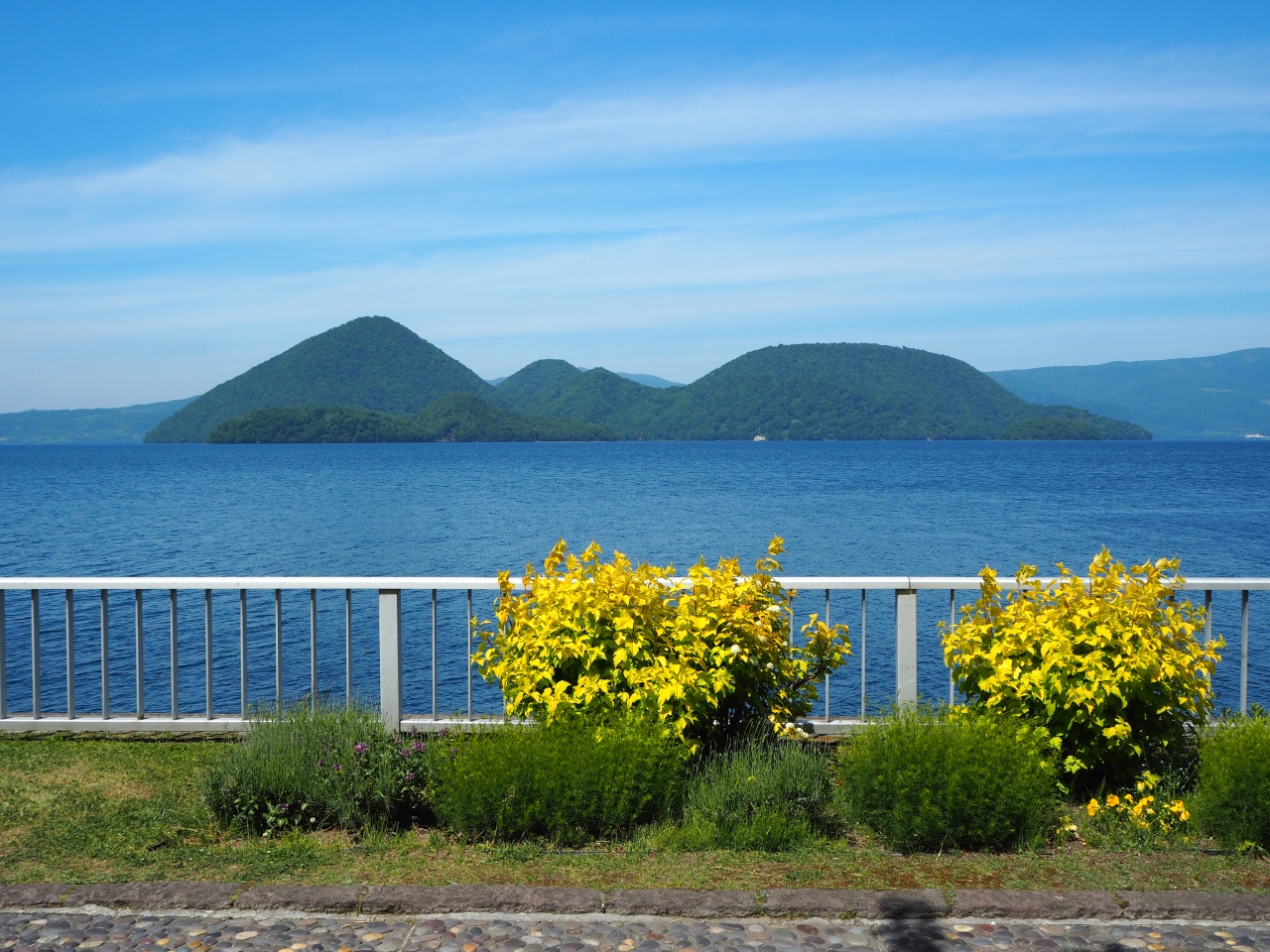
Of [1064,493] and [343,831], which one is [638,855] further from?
[1064,493]

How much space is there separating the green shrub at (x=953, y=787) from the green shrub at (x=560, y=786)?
101 cm

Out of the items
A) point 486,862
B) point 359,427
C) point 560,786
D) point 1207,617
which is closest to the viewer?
point 486,862

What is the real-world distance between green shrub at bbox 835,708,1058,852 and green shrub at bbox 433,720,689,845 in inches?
39.8

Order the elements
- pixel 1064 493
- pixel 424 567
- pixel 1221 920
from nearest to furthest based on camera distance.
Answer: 1. pixel 1221 920
2. pixel 424 567
3. pixel 1064 493

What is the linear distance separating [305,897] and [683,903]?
158 centimetres

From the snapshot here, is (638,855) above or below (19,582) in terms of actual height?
below

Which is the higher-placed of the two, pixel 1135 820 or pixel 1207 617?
pixel 1207 617

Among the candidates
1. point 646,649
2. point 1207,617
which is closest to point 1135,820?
point 1207,617

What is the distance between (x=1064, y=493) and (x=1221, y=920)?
7627 centimetres

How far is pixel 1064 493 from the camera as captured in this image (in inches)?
2933

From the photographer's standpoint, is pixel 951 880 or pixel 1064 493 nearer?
A: pixel 951 880

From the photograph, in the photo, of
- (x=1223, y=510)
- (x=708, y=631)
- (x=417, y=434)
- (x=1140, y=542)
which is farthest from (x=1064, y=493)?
(x=417, y=434)

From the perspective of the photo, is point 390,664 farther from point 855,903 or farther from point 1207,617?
point 1207,617

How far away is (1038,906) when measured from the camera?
416 cm
